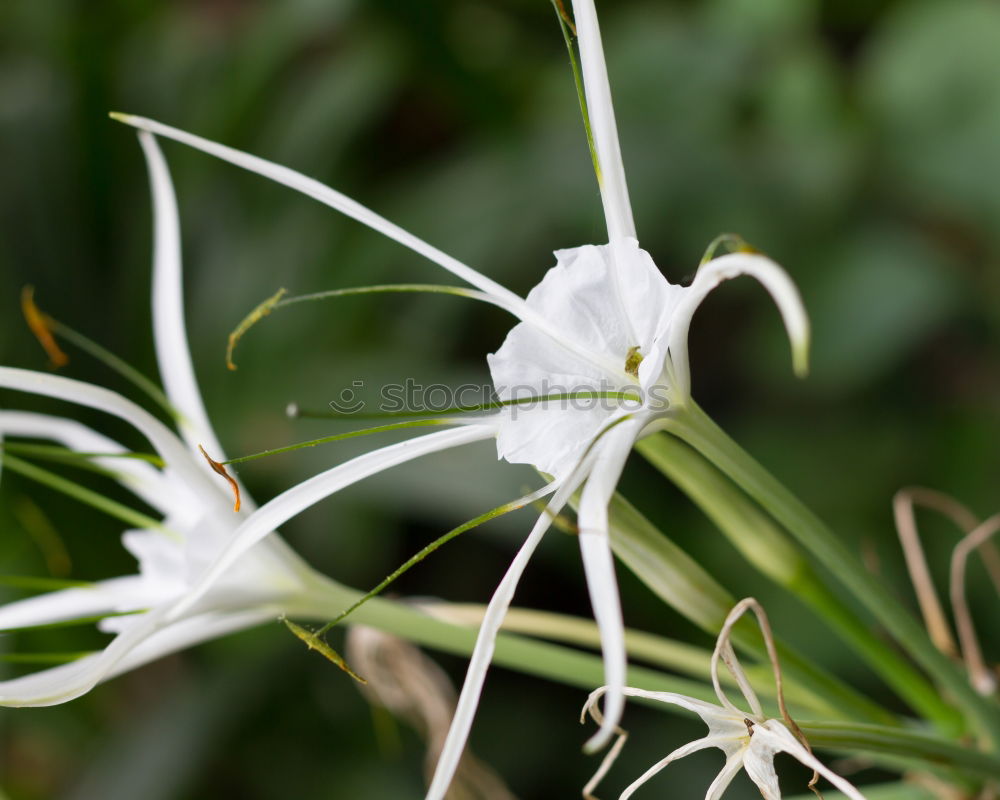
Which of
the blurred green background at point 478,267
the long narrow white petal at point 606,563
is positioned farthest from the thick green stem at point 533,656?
the blurred green background at point 478,267

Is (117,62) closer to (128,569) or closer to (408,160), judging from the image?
(408,160)

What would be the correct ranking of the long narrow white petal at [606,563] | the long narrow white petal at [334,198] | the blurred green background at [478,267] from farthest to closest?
the blurred green background at [478,267] → the long narrow white petal at [334,198] → the long narrow white petal at [606,563]

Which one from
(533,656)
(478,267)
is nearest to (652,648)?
(533,656)

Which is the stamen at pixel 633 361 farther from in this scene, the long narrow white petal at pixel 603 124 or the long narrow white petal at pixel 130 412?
the long narrow white petal at pixel 130 412

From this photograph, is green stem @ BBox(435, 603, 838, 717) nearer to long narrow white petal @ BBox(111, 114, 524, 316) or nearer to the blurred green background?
long narrow white petal @ BBox(111, 114, 524, 316)

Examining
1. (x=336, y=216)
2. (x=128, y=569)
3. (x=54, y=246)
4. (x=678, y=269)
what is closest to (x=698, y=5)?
(x=678, y=269)

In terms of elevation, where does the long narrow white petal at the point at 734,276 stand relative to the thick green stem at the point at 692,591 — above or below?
above

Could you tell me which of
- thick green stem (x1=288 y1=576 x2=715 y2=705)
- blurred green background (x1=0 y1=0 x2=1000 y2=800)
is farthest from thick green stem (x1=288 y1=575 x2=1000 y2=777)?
blurred green background (x1=0 y1=0 x2=1000 y2=800)
